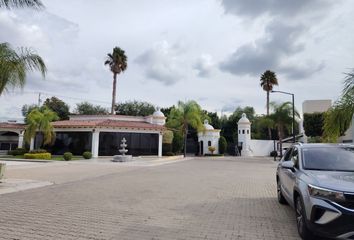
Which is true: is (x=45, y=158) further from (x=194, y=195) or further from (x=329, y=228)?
(x=329, y=228)

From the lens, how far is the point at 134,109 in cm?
7031

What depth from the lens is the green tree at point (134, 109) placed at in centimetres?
7006

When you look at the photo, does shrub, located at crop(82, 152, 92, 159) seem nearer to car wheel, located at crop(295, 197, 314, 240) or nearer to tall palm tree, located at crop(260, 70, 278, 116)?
car wheel, located at crop(295, 197, 314, 240)

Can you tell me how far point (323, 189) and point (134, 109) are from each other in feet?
217

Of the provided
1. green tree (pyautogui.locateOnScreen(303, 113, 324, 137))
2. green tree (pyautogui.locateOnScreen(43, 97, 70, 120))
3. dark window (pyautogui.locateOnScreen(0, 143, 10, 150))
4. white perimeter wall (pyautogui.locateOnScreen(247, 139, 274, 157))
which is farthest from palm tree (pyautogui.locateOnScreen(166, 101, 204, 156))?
green tree (pyautogui.locateOnScreen(43, 97, 70, 120))

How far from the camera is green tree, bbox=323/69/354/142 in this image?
10.2 m

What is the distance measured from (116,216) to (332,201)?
4479 mm

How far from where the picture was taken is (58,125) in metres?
37.3

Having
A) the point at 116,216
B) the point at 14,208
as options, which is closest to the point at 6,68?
the point at 14,208

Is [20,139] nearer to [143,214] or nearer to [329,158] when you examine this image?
[143,214]

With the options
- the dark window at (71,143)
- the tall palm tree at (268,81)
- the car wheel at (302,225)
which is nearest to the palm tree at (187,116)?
the dark window at (71,143)

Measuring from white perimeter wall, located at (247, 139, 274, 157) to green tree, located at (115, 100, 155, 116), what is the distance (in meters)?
25.1

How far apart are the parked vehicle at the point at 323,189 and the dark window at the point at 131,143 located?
102 feet

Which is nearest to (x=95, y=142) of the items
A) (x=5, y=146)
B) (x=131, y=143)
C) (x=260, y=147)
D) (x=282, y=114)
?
(x=131, y=143)
